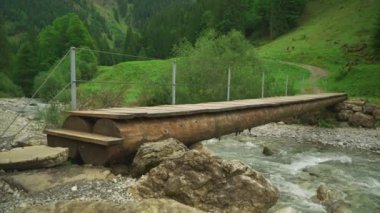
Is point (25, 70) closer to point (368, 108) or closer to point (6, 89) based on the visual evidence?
point (6, 89)

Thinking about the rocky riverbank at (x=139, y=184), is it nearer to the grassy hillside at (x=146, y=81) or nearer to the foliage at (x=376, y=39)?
the grassy hillside at (x=146, y=81)

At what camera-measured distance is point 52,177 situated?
16.9ft

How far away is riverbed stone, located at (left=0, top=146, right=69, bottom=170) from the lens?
5.33 meters

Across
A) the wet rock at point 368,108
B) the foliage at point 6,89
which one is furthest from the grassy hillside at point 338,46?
the foliage at point 6,89

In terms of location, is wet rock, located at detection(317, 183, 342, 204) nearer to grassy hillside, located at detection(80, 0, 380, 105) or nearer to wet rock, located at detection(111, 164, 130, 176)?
wet rock, located at detection(111, 164, 130, 176)

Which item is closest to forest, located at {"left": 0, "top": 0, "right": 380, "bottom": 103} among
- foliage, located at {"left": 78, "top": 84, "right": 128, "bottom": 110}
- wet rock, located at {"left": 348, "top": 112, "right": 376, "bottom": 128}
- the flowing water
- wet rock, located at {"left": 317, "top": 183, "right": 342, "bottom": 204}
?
wet rock, located at {"left": 348, "top": 112, "right": 376, "bottom": 128}

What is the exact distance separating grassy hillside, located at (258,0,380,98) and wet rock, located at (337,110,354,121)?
838 centimetres

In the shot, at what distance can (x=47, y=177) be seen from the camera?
5.11 meters

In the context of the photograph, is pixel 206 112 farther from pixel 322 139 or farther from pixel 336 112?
pixel 336 112

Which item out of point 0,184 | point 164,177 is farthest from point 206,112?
point 0,184

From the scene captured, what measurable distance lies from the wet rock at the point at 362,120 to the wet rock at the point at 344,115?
224 mm

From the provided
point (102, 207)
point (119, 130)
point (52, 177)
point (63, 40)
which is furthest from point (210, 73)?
point (63, 40)

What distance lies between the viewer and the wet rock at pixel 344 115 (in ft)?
85.0

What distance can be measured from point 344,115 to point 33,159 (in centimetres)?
2441
